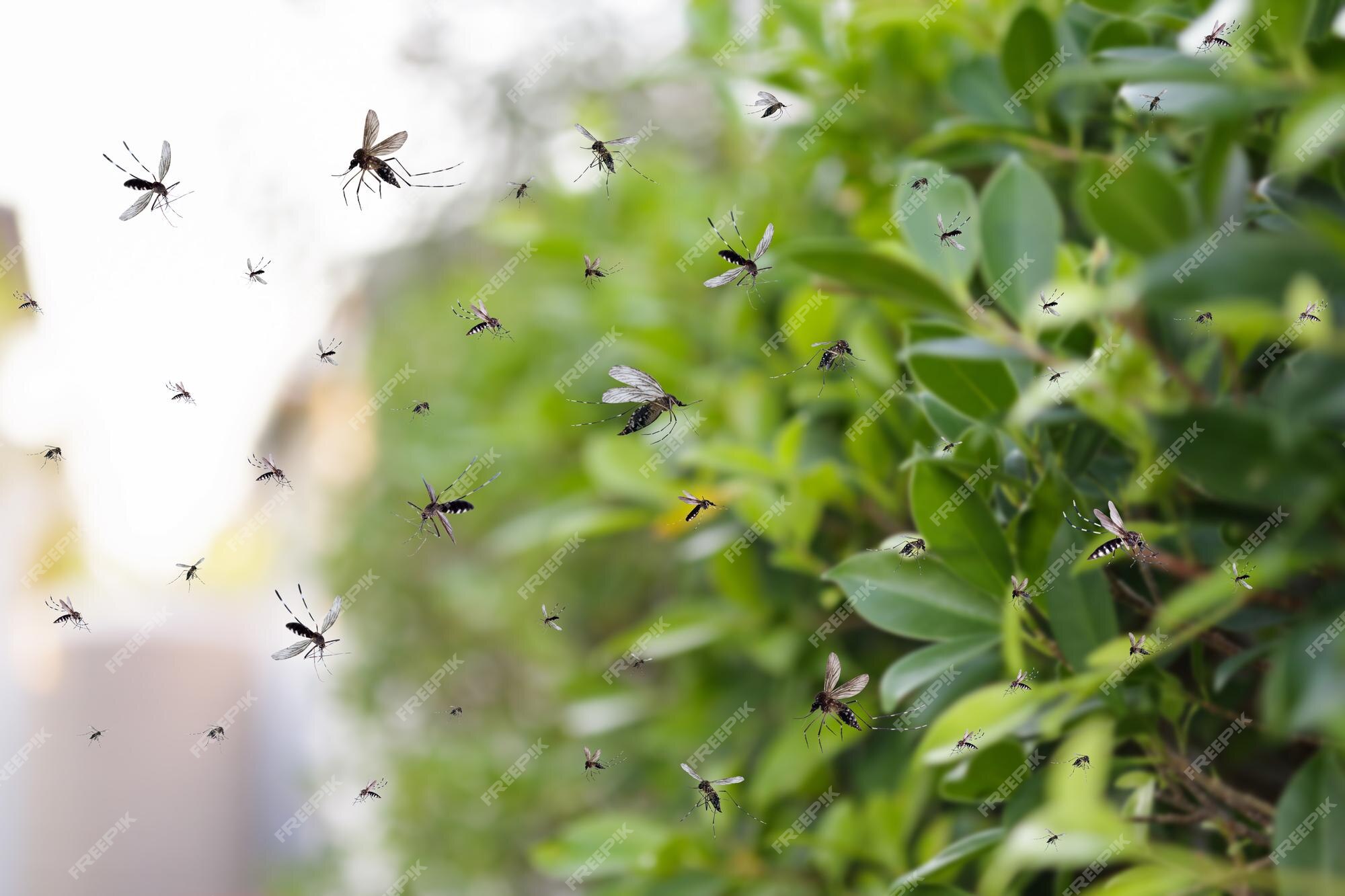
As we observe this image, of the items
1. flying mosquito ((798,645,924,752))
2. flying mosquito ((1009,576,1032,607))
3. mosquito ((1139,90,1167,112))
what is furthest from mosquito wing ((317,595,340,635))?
mosquito ((1139,90,1167,112))

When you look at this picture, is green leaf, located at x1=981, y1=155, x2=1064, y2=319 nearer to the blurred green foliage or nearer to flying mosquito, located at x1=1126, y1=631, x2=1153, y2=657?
the blurred green foliage

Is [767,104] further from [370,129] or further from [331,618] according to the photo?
[331,618]

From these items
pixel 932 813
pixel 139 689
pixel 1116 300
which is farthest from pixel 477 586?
pixel 1116 300

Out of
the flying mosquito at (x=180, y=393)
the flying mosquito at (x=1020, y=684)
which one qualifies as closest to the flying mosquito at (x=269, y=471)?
the flying mosquito at (x=180, y=393)

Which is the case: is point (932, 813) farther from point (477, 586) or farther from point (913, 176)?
point (477, 586)

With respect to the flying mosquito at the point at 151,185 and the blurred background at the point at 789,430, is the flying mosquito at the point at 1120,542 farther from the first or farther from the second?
the flying mosquito at the point at 151,185

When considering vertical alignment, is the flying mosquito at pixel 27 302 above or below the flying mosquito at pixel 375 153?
below

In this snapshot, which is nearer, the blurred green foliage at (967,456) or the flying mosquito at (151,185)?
the blurred green foliage at (967,456)
